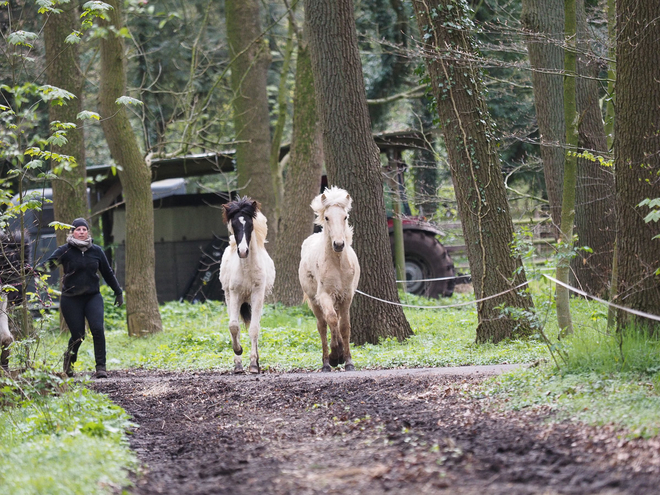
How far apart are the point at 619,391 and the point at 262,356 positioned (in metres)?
6.95

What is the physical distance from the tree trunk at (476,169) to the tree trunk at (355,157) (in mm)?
1714

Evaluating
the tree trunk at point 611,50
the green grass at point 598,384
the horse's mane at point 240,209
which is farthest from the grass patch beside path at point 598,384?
the tree trunk at point 611,50

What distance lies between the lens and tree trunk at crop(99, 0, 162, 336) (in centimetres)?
1510

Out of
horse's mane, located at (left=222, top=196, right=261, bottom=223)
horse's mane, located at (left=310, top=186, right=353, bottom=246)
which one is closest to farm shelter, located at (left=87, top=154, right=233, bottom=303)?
horse's mane, located at (left=222, top=196, right=261, bottom=223)

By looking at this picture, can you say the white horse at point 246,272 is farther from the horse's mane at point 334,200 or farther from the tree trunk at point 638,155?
the tree trunk at point 638,155

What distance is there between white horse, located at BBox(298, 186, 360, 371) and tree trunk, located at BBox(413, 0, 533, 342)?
197 centimetres

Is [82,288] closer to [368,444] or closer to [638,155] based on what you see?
[368,444]

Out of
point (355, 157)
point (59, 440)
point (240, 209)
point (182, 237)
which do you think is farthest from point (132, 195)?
point (59, 440)

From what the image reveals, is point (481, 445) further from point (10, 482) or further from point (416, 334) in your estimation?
point (416, 334)

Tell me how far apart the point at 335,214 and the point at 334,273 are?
866 millimetres

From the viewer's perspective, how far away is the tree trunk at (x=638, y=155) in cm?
691

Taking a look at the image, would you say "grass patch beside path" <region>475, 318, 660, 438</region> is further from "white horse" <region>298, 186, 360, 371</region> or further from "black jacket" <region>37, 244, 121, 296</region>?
"black jacket" <region>37, 244, 121, 296</region>

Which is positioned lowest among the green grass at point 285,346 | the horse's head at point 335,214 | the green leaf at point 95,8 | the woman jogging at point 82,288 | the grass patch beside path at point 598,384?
the green grass at point 285,346

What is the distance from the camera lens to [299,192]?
17.6 m
